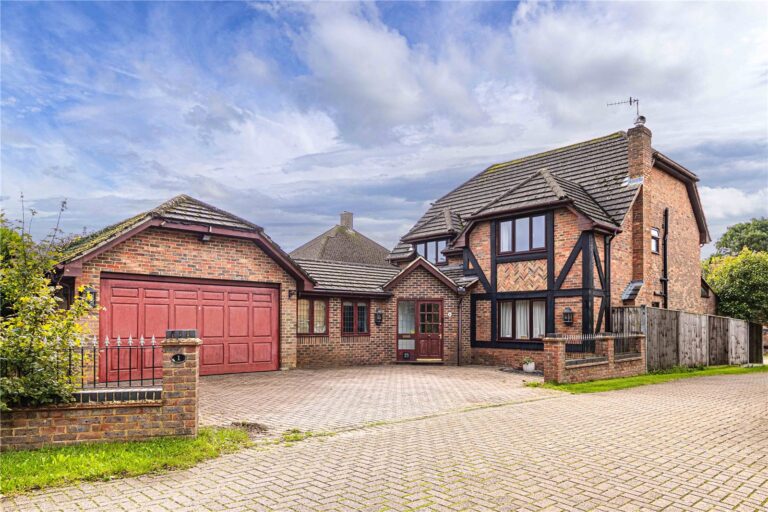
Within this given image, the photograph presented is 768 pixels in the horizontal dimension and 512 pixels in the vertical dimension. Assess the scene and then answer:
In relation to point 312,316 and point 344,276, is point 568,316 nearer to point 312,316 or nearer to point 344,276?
point 344,276

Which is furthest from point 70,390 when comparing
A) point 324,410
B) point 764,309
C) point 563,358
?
point 764,309

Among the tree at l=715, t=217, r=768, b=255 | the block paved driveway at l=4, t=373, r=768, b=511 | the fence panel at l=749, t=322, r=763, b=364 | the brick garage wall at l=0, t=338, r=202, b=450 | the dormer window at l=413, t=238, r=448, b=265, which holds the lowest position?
the fence panel at l=749, t=322, r=763, b=364

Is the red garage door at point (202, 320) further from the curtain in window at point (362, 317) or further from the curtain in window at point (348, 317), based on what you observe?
the curtain in window at point (362, 317)

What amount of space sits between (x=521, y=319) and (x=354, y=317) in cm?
591

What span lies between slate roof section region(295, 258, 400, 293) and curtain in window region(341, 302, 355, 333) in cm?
67

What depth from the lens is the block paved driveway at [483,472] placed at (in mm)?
5363

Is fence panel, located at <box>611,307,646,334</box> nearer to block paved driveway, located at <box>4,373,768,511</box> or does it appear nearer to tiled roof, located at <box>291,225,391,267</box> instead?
block paved driveway, located at <box>4,373,768,511</box>

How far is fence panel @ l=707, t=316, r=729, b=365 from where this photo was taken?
22781 mm

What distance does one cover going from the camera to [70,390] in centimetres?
721

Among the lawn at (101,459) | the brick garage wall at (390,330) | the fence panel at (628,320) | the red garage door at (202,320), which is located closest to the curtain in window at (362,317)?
the brick garage wall at (390,330)

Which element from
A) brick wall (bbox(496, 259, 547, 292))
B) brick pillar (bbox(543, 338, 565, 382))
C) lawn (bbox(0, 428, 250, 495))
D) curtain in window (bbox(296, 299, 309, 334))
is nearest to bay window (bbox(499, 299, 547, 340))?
brick wall (bbox(496, 259, 547, 292))

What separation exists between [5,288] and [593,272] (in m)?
16.0

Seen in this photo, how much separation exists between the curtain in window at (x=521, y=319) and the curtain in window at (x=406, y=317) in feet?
12.0

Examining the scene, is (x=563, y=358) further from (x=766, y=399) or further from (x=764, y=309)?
(x=764, y=309)
